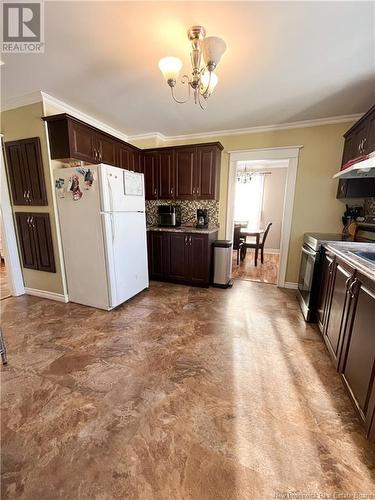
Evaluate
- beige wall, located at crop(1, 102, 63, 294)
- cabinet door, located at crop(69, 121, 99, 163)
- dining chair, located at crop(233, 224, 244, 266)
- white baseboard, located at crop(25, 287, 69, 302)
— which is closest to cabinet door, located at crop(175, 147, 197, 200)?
cabinet door, located at crop(69, 121, 99, 163)

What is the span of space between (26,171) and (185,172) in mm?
2280

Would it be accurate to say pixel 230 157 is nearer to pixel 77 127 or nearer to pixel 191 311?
pixel 77 127

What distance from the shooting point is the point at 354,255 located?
5.50 ft

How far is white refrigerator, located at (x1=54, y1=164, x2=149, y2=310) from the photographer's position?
248 centimetres

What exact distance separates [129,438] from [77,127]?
121 inches

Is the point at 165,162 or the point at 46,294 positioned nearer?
the point at 46,294

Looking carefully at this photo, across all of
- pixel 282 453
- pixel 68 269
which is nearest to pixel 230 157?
pixel 68 269

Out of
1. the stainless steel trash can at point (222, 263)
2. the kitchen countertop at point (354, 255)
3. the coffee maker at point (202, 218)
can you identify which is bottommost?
the stainless steel trash can at point (222, 263)

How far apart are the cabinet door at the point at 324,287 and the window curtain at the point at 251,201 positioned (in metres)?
4.04

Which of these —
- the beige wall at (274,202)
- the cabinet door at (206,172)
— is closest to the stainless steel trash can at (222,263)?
the cabinet door at (206,172)

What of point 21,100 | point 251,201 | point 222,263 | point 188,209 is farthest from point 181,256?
point 251,201

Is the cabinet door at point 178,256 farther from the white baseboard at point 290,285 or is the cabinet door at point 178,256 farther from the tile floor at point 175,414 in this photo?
the white baseboard at point 290,285

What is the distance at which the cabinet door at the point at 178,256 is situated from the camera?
3568 mm

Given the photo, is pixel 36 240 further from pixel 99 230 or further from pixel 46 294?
pixel 99 230
